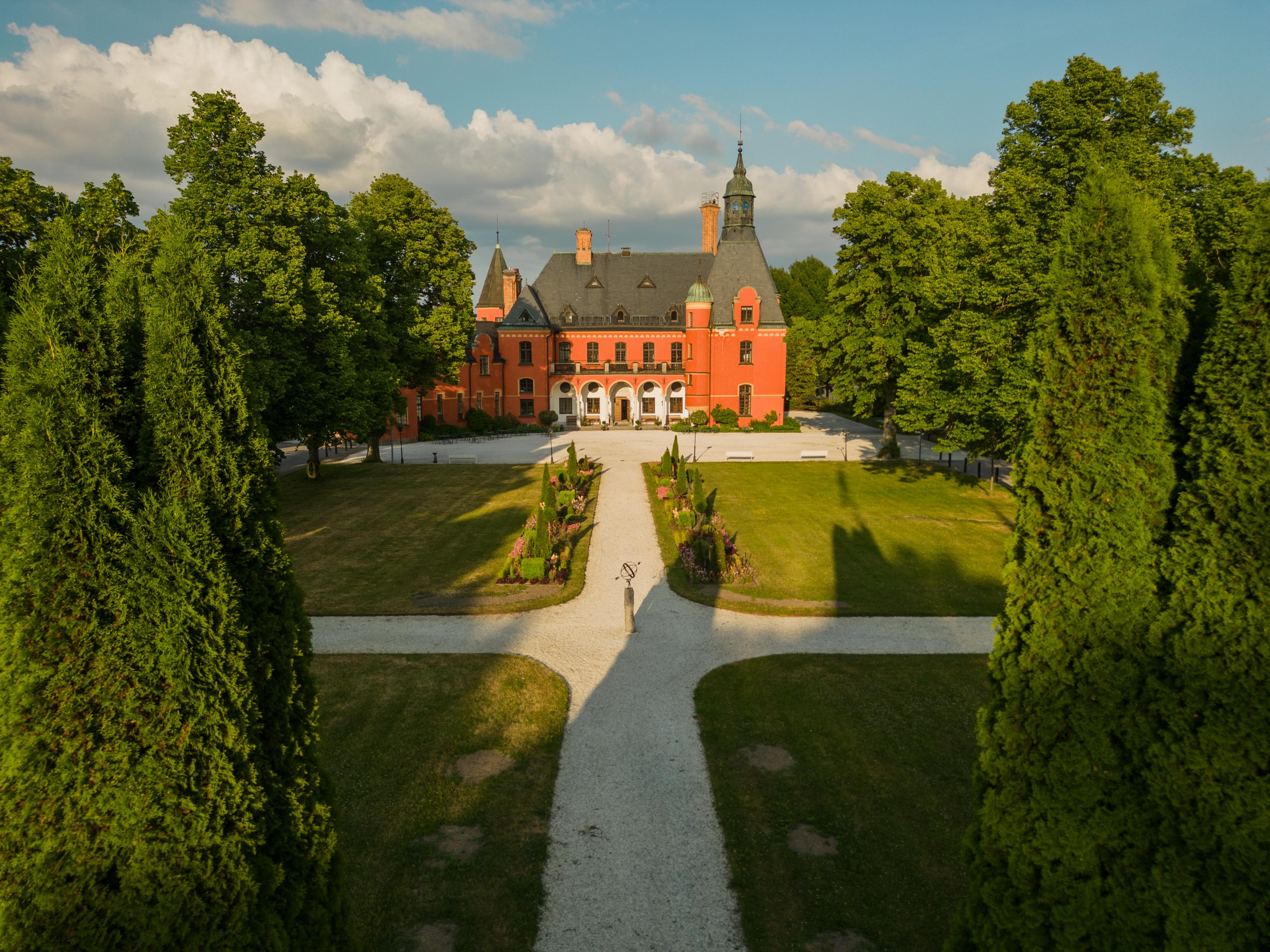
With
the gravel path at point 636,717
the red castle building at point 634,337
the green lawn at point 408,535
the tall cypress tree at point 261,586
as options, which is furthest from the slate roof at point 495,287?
the tall cypress tree at point 261,586

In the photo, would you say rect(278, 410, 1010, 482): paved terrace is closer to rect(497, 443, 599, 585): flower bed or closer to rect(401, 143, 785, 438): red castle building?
rect(401, 143, 785, 438): red castle building

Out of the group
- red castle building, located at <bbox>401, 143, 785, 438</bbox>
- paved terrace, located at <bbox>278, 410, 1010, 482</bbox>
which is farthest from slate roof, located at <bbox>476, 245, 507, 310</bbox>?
paved terrace, located at <bbox>278, 410, 1010, 482</bbox>

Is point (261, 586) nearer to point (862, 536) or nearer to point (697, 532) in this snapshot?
point (697, 532)

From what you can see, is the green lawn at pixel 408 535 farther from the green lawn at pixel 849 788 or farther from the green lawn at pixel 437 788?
the green lawn at pixel 849 788

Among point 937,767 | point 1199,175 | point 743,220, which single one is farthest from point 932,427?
point 743,220

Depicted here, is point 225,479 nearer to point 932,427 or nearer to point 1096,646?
Result: point 1096,646

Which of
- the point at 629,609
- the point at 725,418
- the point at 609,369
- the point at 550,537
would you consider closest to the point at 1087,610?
the point at 629,609
